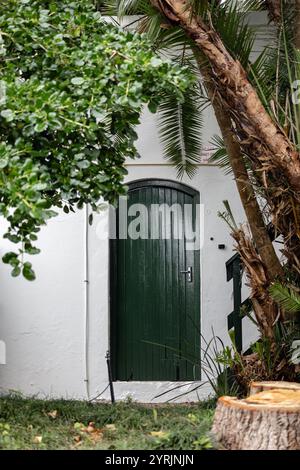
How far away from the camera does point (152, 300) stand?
8953 millimetres

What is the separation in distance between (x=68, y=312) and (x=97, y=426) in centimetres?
271

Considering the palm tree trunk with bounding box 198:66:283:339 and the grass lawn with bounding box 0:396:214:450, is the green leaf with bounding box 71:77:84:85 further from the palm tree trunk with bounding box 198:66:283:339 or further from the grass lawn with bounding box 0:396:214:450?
the grass lawn with bounding box 0:396:214:450

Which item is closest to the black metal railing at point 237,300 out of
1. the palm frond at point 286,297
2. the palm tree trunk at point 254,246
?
the palm tree trunk at point 254,246

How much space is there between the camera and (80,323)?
344 inches

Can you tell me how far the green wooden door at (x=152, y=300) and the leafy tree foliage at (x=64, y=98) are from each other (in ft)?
9.83

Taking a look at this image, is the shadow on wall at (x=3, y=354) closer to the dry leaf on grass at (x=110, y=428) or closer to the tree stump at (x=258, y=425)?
the dry leaf on grass at (x=110, y=428)

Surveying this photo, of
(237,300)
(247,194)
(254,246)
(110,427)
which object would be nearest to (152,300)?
(237,300)

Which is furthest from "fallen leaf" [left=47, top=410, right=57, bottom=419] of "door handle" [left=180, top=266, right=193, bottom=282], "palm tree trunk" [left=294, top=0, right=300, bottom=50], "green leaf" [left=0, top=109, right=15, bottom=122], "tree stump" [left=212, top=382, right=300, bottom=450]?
"palm tree trunk" [left=294, top=0, right=300, bottom=50]

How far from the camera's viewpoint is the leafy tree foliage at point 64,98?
510cm

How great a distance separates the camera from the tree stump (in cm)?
482

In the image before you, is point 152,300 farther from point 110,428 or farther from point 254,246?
point 110,428

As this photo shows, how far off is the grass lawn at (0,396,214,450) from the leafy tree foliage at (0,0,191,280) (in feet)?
4.05
